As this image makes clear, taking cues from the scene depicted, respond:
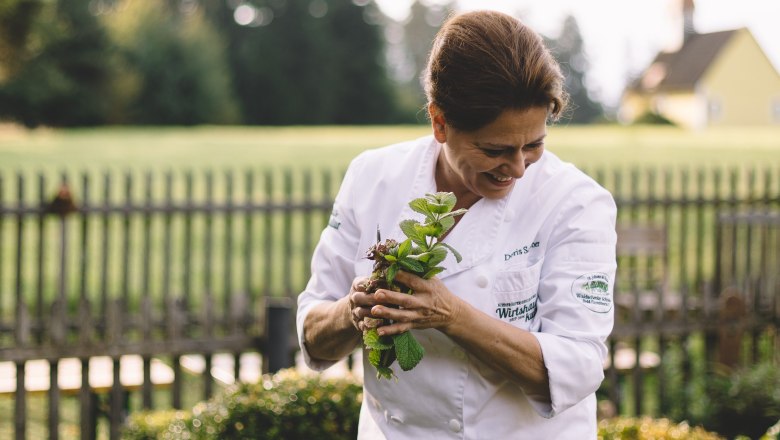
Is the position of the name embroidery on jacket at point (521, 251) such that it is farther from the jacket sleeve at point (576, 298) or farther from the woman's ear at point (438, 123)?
the woman's ear at point (438, 123)

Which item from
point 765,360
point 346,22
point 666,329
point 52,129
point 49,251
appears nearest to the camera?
point 666,329

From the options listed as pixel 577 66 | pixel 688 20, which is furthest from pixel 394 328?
pixel 577 66

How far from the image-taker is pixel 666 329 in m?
6.98

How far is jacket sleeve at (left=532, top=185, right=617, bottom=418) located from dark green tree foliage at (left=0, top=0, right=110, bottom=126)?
43.6 m

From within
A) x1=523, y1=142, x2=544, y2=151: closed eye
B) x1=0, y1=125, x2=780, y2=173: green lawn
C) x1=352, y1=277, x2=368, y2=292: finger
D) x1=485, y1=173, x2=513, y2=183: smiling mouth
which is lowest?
x1=0, y1=125, x2=780, y2=173: green lawn

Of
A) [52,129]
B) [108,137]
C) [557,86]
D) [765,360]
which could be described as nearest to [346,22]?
[52,129]

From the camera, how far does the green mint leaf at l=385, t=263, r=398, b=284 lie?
6.32 feet

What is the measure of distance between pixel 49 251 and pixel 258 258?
11.3 feet

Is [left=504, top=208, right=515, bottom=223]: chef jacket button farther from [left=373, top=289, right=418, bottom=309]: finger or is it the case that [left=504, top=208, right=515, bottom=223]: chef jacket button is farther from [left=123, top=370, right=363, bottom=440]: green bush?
[left=123, top=370, right=363, bottom=440]: green bush

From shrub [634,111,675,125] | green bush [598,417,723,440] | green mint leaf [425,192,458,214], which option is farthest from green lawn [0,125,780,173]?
green mint leaf [425,192,458,214]

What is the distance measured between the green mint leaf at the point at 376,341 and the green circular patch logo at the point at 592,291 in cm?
45

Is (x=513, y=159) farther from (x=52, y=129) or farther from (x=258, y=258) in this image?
(x=52, y=129)

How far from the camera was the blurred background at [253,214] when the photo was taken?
19.5ft

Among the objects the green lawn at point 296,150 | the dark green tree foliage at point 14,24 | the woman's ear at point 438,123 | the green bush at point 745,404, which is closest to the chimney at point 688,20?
the green lawn at point 296,150
